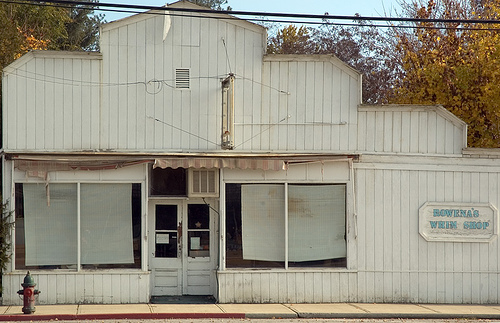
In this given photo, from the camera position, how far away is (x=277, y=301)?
15477 mm

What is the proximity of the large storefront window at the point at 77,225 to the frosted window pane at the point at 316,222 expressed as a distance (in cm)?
355

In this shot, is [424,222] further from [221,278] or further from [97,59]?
[97,59]

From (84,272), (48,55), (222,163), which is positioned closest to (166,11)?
(48,55)

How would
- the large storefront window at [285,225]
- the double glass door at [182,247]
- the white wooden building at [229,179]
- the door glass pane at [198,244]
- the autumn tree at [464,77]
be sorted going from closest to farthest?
the white wooden building at [229,179] < the large storefront window at [285,225] < the double glass door at [182,247] < the door glass pane at [198,244] < the autumn tree at [464,77]

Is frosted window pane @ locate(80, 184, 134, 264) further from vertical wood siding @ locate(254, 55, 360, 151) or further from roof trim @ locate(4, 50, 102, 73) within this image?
vertical wood siding @ locate(254, 55, 360, 151)

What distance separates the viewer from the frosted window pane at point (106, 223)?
1520 cm

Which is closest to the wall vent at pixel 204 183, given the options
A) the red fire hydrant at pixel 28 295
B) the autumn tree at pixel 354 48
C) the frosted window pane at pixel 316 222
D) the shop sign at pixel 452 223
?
the frosted window pane at pixel 316 222

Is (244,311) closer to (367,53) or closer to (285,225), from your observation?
(285,225)

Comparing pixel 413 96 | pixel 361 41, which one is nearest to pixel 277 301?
pixel 413 96

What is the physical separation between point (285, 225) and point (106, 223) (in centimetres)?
406

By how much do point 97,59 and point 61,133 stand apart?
184cm

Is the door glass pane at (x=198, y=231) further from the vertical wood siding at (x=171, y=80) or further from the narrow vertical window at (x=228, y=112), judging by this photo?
the narrow vertical window at (x=228, y=112)

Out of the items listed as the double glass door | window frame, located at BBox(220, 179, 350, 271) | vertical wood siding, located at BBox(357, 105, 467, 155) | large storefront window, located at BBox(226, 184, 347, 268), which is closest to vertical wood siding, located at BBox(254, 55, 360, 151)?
vertical wood siding, located at BBox(357, 105, 467, 155)

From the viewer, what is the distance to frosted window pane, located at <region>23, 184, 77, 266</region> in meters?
15.1
